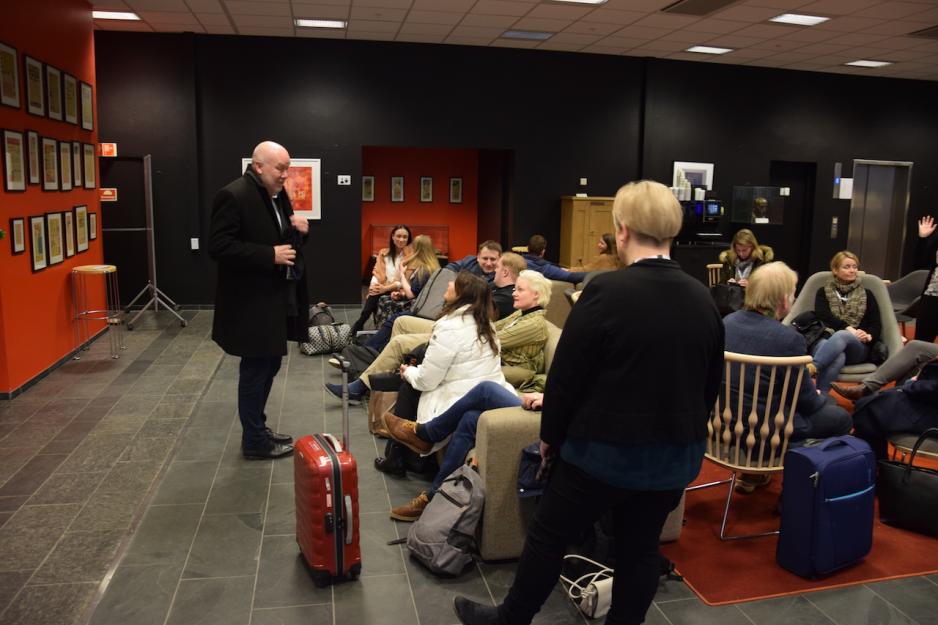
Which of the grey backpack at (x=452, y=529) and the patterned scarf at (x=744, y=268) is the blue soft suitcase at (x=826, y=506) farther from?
the patterned scarf at (x=744, y=268)

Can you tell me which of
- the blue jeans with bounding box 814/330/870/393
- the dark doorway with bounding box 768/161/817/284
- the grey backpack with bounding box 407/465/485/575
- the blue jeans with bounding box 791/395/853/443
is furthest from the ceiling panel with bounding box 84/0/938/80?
the grey backpack with bounding box 407/465/485/575

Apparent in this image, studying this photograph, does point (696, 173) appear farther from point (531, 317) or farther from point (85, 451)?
point (85, 451)

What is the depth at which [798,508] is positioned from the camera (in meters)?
3.25

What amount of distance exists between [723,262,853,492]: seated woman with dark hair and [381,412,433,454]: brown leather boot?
154 cm

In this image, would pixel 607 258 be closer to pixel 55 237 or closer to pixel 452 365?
pixel 452 365

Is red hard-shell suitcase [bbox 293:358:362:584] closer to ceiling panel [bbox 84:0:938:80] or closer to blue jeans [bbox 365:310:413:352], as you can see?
blue jeans [bbox 365:310:413:352]

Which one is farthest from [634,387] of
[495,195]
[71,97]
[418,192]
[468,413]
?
[418,192]

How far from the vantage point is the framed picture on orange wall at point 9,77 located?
216 inches

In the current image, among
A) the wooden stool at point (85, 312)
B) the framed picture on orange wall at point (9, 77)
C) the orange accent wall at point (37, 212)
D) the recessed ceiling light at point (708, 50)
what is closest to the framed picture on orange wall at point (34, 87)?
the orange accent wall at point (37, 212)

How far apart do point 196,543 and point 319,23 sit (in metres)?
7.06

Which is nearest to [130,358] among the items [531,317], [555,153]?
[531,317]

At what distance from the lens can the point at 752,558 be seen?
345 centimetres

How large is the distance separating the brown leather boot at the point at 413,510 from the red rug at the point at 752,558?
45.1 inches

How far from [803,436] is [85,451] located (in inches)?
158
